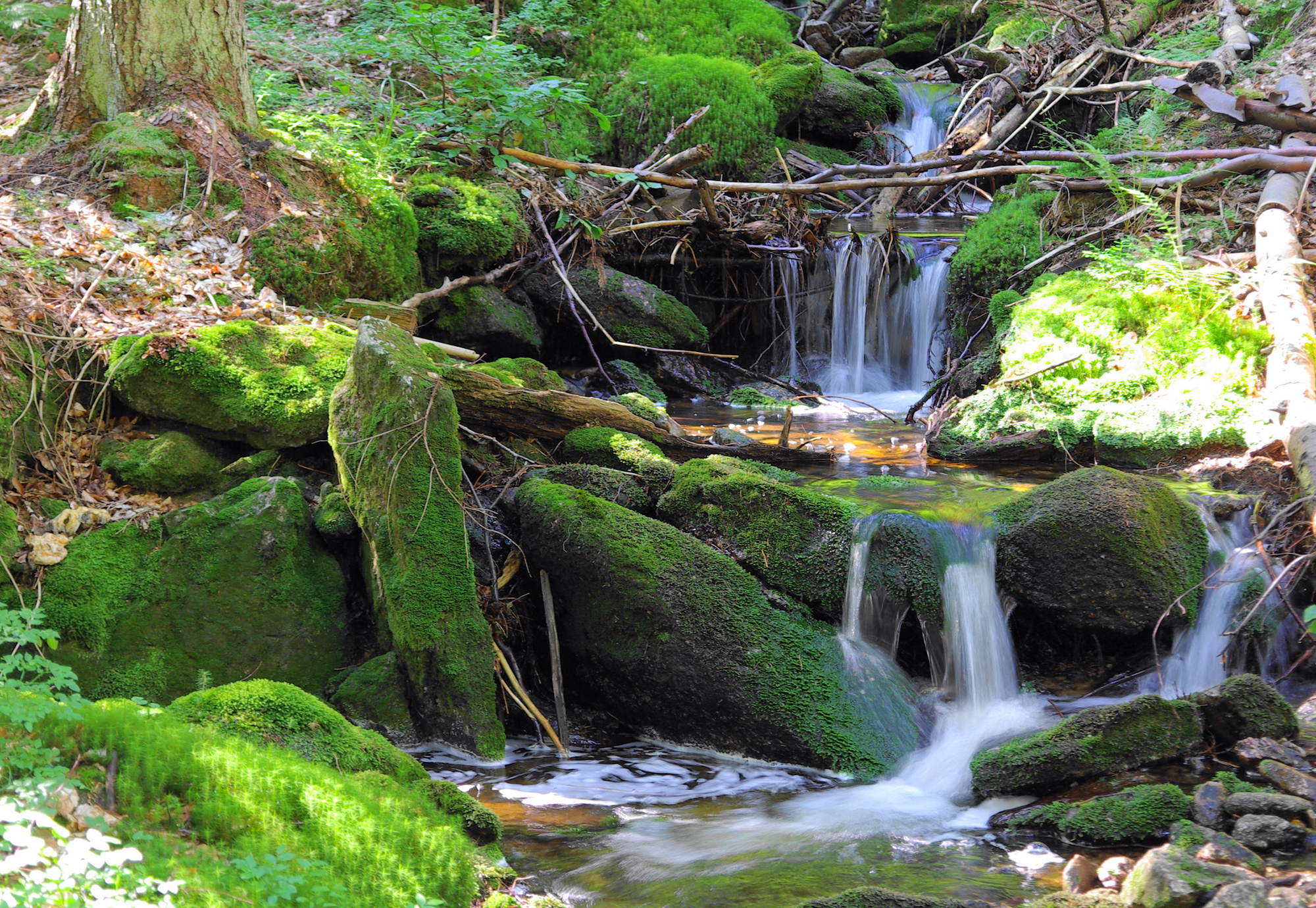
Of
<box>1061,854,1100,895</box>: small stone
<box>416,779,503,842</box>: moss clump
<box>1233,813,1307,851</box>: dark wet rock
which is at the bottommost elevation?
<box>1061,854,1100,895</box>: small stone

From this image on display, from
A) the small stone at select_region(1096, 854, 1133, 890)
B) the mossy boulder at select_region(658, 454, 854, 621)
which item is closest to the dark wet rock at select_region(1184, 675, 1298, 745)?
the small stone at select_region(1096, 854, 1133, 890)

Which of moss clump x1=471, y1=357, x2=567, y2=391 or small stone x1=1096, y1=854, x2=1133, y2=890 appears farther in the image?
moss clump x1=471, y1=357, x2=567, y2=391

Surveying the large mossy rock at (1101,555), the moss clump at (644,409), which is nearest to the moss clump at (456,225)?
the moss clump at (644,409)

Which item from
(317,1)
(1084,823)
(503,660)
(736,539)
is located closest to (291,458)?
(503,660)

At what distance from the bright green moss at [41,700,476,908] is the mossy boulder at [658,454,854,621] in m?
2.70

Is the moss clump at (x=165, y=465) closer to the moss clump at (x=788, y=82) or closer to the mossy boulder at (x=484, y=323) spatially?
the mossy boulder at (x=484, y=323)

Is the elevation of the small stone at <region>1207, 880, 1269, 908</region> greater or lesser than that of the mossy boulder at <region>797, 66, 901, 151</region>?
lesser

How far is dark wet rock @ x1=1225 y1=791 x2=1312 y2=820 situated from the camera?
12.0 feet

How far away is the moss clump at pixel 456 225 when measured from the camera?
8.34m

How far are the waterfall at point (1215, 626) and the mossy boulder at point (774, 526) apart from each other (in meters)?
1.90

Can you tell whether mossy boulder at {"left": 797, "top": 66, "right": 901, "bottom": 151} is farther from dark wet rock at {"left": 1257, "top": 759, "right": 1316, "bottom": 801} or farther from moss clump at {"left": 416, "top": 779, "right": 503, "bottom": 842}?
moss clump at {"left": 416, "top": 779, "right": 503, "bottom": 842}

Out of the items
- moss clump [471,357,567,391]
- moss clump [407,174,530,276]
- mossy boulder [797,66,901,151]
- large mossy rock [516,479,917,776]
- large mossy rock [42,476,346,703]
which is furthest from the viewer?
mossy boulder [797,66,901,151]

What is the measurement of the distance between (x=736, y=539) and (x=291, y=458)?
2709mm

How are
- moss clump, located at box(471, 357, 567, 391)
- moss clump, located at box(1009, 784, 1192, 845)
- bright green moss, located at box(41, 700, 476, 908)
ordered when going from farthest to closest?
moss clump, located at box(471, 357, 567, 391) < moss clump, located at box(1009, 784, 1192, 845) < bright green moss, located at box(41, 700, 476, 908)
